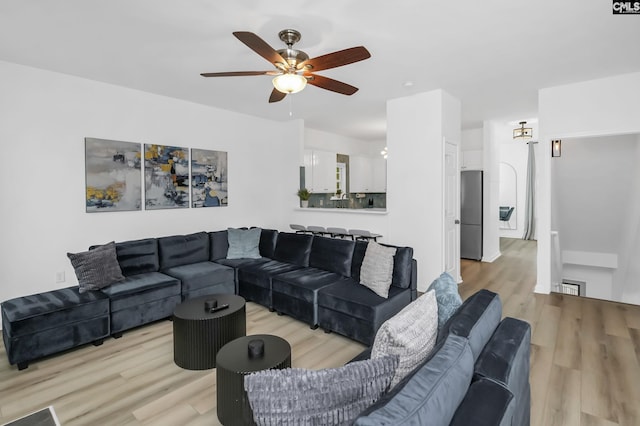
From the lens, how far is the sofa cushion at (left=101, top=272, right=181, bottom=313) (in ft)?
10.8

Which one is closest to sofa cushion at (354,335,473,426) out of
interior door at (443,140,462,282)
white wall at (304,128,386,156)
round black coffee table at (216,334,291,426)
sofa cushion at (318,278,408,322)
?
round black coffee table at (216,334,291,426)

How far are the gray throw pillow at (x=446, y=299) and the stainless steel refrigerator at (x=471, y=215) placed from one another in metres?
5.06

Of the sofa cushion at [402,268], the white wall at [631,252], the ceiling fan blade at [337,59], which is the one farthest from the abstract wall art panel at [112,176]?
the white wall at [631,252]

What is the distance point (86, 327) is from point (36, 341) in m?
0.36

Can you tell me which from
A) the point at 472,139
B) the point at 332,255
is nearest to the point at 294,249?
the point at 332,255

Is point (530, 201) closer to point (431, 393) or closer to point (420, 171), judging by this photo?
point (420, 171)

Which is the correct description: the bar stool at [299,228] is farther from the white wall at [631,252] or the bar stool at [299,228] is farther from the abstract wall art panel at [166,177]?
the white wall at [631,252]

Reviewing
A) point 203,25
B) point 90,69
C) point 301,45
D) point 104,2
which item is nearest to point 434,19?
point 301,45

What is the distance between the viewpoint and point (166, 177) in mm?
4707

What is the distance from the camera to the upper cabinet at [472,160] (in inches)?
262

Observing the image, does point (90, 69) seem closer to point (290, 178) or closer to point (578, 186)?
point (290, 178)

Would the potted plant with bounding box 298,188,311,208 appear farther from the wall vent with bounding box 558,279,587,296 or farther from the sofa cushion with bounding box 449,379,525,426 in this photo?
the wall vent with bounding box 558,279,587,296

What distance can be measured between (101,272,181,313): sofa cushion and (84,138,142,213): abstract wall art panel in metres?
1.06

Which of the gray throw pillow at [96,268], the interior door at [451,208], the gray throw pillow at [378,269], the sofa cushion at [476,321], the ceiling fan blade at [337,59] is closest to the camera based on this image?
the sofa cushion at [476,321]
